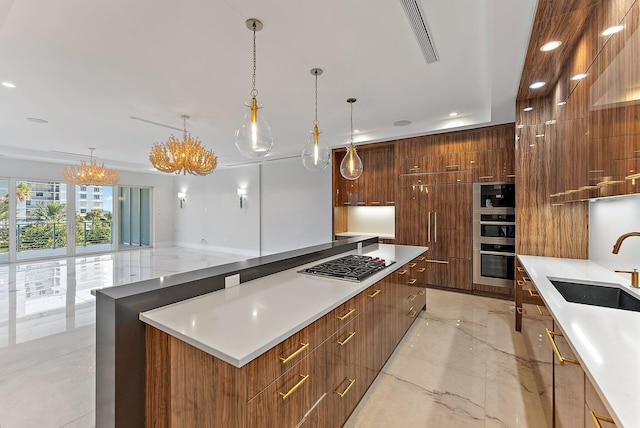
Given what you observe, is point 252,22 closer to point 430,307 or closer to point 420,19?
point 420,19

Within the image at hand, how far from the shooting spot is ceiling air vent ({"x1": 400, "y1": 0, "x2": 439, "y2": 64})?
210 centimetres

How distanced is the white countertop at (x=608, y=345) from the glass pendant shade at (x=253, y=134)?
2.32 metres

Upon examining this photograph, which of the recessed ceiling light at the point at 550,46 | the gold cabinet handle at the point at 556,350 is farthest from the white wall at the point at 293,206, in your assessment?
the gold cabinet handle at the point at 556,350

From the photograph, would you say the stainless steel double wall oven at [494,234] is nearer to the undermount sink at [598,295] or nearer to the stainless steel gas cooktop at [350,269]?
the undermount sink at [598,295]

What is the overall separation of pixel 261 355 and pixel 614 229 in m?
3.01

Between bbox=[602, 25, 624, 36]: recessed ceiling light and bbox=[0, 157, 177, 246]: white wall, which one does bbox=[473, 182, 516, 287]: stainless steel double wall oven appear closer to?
bbox=[602, 25, 624, 36]: recessed ceiling light

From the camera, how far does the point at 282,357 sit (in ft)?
4.00

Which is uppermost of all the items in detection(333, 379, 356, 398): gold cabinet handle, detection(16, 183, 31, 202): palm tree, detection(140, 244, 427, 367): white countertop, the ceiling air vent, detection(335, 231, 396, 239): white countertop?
the ceiling air vent

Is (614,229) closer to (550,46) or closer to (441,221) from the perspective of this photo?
(550,46)

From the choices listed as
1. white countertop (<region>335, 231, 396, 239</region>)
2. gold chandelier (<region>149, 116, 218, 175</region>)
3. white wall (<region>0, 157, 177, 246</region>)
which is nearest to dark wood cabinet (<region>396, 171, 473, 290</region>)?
white countertop (<region>335, 231, 396, 239</region>)

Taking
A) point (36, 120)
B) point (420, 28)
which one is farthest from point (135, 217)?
point (420, 28)

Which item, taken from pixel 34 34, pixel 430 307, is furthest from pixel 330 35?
pixel 430 307

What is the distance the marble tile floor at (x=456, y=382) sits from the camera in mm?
1933

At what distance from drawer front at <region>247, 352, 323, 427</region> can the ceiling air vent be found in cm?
252
